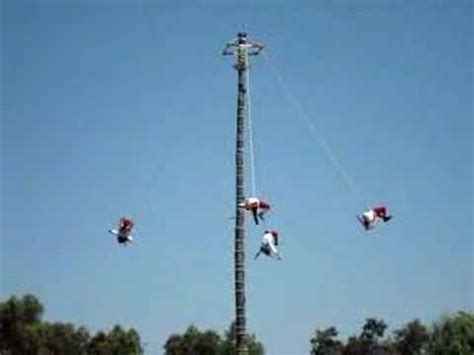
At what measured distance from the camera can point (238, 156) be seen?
2295cm

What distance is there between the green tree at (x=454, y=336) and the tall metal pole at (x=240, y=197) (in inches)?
1985

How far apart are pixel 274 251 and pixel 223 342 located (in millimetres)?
63831

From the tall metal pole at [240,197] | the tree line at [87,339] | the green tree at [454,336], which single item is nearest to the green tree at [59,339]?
the tree line at [87,339]

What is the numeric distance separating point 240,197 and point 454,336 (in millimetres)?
52710

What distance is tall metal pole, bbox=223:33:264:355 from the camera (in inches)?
872

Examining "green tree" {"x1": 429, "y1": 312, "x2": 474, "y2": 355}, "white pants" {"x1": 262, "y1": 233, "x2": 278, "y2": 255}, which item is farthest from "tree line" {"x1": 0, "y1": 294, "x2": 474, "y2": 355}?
"white pants" {"x1": 262, "y1": 233, "x2": 278, "y2": 255}

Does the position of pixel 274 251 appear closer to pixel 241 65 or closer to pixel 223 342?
pixel 241 65

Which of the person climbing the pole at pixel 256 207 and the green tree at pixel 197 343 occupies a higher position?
the green tree at pixel 197 343

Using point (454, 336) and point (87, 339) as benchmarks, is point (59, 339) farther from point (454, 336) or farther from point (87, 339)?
point (454, 336)

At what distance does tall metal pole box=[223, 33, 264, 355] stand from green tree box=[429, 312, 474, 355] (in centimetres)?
5043

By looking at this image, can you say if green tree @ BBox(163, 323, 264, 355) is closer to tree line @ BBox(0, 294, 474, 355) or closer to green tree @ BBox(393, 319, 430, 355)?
tree line @ BBox(0, 294, 474, 355)

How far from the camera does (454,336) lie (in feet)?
233

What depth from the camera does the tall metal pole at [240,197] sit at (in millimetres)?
22141

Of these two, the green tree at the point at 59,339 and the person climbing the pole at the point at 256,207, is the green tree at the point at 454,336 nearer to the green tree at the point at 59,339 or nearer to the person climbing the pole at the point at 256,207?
the green tree at the point at 59,339
